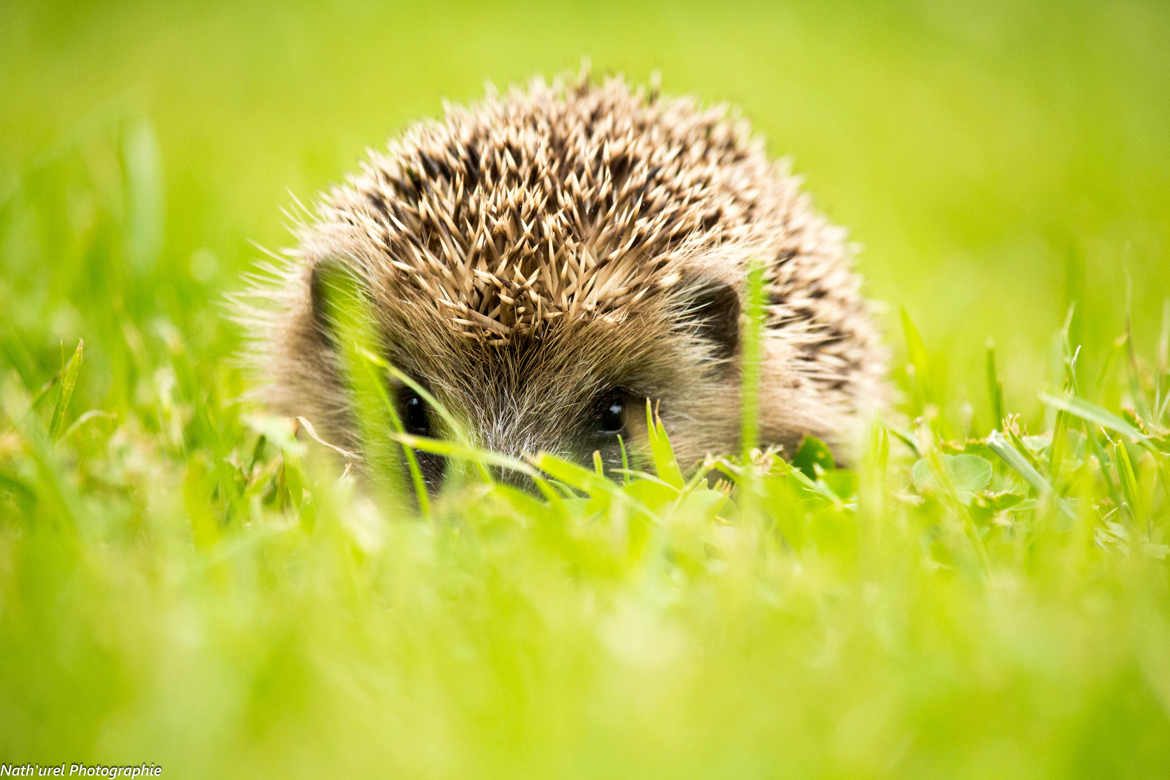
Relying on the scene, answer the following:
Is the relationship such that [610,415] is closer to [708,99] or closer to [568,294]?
[568,294]

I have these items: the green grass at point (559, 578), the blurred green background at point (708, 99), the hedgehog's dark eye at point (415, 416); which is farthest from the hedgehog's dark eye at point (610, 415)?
the blurred green background at point (708, 99)

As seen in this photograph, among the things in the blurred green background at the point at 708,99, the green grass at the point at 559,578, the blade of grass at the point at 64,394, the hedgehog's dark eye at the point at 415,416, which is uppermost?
the blurred green background at the point at 708,99

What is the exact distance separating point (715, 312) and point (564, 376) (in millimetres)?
469

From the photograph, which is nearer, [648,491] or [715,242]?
[648,491]

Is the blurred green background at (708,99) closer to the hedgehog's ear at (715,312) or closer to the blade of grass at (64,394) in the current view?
the blade of grass at (64,394)

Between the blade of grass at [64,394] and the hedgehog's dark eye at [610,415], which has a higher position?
the blade of grass at [64,394]

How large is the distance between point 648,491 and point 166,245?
279 cm

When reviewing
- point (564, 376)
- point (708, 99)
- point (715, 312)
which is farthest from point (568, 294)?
point (708, 99)

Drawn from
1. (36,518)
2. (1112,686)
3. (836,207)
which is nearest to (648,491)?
(1112,686)

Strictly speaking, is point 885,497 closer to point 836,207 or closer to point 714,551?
point 714,551

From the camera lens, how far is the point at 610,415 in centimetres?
250

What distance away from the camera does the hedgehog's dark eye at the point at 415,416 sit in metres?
2.42

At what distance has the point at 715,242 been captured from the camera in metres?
2.57

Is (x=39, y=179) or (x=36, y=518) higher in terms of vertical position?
(x=39, y=179)
